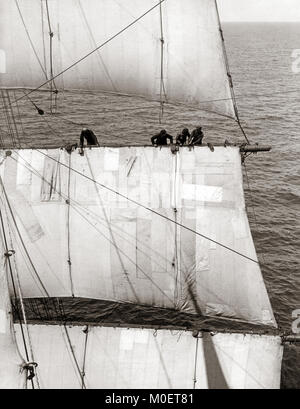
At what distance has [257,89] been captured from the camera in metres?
56.4

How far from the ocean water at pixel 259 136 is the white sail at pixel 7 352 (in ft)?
43.8

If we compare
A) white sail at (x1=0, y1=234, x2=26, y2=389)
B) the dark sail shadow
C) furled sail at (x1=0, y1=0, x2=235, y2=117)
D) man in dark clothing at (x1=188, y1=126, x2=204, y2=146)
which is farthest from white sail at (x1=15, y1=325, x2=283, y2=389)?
furled sail at (x1=0, y1=0, x2=235, y2=117)

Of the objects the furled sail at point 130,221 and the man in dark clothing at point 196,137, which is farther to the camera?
the man in dark clothing at point 196,137

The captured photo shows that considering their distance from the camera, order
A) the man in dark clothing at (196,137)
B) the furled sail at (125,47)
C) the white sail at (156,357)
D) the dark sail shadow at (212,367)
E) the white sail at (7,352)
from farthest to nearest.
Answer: the man in dark clothing at (196,137), the furled sail at (125,47), the dark sail shadow at (212,367), the white sail at (156,357), the white sail at (7,352)

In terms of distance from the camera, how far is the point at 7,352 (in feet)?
26.4

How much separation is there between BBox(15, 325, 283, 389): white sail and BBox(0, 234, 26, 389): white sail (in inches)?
237

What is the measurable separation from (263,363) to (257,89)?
4837cm

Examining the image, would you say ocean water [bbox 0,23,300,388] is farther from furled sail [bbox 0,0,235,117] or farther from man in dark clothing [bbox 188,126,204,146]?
furled sail [bbox 0,0,235,117]

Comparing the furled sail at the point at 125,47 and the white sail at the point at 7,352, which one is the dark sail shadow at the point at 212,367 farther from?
the furled sail at the point at 125,47

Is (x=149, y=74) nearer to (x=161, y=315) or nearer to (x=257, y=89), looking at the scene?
(x=161, y=315)

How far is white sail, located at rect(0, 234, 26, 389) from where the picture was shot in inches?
312

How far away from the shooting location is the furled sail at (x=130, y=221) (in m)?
17.6

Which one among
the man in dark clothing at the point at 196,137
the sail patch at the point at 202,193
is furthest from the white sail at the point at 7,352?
the man in dark clothing at the point at 196,137
